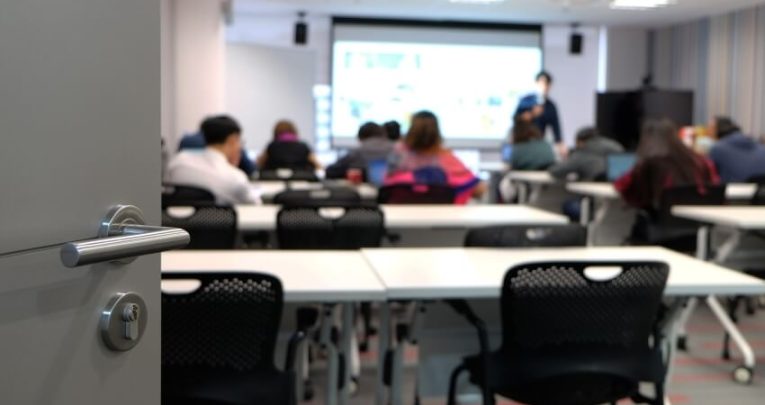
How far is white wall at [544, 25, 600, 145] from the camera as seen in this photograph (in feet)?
44.7

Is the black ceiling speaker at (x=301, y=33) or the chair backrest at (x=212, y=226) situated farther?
the black ceiling speaker at (x=301, y=33)

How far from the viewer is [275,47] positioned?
36.9ft

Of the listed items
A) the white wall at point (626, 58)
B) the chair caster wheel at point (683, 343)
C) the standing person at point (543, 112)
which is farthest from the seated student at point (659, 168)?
the white wall at point (626, 58)

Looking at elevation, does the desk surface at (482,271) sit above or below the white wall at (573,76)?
below

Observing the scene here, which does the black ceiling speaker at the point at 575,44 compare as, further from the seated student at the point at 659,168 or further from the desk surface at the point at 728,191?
the seated student at the point at 659,168

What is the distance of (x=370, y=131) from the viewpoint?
475 cm

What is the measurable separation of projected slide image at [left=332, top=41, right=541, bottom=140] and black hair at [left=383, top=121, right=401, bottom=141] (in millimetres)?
6305

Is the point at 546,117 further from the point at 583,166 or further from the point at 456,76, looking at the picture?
the point at 583,166

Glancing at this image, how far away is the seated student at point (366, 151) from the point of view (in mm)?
4652

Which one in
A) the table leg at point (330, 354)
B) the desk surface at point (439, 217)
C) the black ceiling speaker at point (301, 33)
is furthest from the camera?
the black ceiling speaker at point (301, 33)

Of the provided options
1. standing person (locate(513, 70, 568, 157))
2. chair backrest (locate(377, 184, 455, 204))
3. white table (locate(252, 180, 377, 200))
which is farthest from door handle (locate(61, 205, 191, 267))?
standing person (locate(513, 70, 568, 157))

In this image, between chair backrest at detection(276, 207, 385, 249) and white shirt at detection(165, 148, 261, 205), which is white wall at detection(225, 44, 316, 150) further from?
chair backrest at detection(276, 207, 385, 249)

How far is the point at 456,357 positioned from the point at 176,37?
683 centimetres

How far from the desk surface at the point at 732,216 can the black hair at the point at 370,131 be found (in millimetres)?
1609
